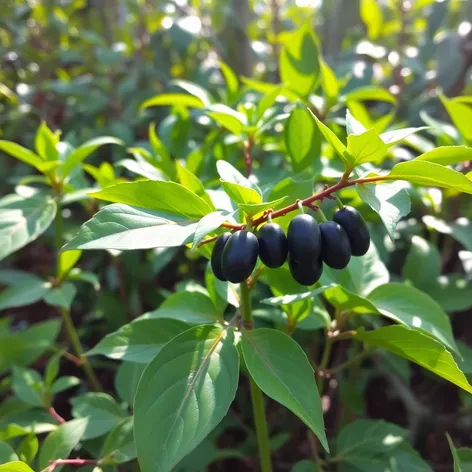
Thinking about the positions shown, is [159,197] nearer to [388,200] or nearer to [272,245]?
[272,245]

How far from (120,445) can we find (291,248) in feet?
1.59

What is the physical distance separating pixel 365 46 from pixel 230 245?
1.63m

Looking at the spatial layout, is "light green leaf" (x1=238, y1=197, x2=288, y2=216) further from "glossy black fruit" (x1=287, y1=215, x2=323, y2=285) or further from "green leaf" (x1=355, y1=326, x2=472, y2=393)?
"green leaf" (x1=355, y1=326, x2=472, y2=393)

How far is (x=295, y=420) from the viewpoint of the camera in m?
1.28

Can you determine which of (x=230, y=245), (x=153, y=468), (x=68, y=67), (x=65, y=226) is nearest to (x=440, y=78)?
(x=65, y=226)

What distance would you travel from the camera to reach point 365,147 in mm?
604

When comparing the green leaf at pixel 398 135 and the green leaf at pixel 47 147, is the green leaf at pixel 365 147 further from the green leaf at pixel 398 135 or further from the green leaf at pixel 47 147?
the green leaf at pixel 47 147

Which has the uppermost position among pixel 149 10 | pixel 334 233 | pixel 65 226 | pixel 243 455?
pixel 149 10

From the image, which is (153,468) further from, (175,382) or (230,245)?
(230,245)

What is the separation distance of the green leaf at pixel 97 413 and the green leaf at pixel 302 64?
0.81 meters

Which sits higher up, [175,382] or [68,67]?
[68,67]

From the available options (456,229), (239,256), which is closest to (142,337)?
(239,256)

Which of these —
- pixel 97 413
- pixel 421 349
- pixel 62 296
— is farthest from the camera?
pixel 62 296

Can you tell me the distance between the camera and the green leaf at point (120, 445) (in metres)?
0.78
